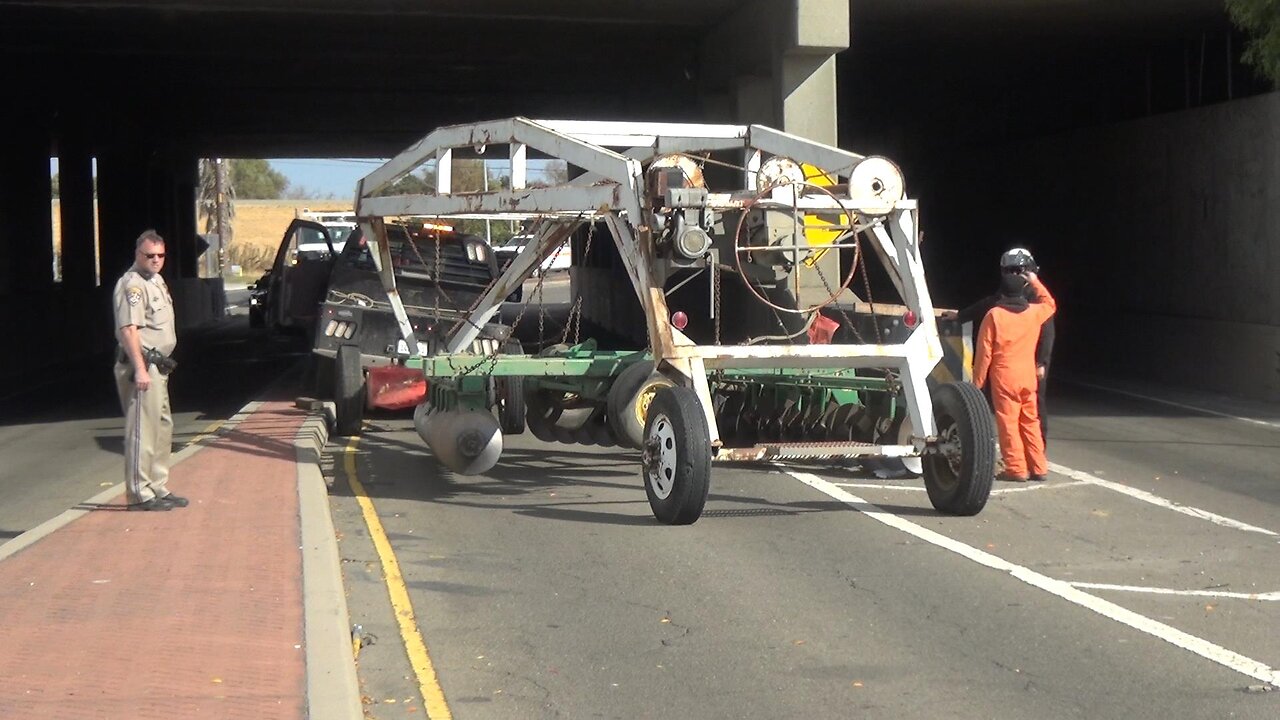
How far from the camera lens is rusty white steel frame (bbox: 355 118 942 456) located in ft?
32.0

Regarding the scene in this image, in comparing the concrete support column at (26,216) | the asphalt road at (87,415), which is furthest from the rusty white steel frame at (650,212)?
the concrete support column at (26,216)

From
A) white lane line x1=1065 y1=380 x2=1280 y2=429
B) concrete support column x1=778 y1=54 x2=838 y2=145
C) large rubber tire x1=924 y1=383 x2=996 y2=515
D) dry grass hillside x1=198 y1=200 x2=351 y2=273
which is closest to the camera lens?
large rubber tire x1=924 y1=383 x2=996 y2=515

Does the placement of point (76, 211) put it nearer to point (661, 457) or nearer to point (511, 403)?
point (511, 403)

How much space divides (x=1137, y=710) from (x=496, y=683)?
272 cm

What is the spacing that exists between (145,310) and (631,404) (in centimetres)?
357

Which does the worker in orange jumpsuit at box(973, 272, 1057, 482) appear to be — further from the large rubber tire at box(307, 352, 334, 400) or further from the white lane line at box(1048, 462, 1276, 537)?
the large rubber tire at box(307, 352, 334, 400)

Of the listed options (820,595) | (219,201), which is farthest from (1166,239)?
(219,201)

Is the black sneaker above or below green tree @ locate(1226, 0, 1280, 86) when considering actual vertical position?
below

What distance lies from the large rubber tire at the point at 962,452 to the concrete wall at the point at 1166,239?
9704 mm

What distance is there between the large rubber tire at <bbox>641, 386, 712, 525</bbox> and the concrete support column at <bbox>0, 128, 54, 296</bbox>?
2301 cm

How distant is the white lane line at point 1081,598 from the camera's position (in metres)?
6.67

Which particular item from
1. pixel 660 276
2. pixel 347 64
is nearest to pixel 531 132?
pixel 660 276

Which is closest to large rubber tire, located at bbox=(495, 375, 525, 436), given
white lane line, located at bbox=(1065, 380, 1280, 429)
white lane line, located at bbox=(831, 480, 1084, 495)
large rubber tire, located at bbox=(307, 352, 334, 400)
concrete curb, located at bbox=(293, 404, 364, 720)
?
concrete curb, located at bbox=(293, 404, 364, 720)

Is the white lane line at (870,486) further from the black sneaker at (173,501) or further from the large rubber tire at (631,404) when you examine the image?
the black sneaker at (173,501)
